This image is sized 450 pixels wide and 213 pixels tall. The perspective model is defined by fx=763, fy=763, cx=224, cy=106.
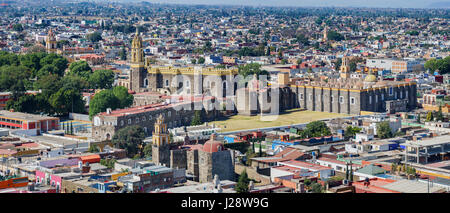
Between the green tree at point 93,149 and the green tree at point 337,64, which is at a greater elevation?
the green tree at point 93,149

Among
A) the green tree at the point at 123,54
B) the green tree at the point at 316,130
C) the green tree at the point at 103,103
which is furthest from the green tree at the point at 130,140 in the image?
the green tree at the point at 123,54

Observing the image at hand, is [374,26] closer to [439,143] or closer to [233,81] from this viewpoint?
[233,81]

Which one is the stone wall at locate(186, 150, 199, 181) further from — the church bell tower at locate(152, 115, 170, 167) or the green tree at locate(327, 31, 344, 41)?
the green tree at locate(327, 31, 344, 41)

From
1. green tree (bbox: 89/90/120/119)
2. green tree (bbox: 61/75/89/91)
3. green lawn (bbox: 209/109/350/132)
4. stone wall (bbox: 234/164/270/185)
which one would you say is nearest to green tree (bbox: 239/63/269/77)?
green lawn (bbox: 209/109/350/132)

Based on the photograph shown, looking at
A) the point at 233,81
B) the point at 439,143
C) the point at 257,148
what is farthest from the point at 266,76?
the point at 439,143

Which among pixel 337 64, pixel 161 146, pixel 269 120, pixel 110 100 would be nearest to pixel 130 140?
pixel 161 146

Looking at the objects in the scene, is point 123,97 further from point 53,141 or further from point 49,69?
point 49,69

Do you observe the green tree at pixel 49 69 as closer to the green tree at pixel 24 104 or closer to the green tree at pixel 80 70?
the green tree at pixel 80 70
